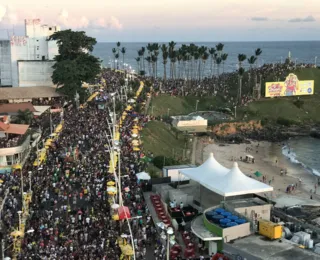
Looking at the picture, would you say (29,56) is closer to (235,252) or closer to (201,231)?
(201,231)

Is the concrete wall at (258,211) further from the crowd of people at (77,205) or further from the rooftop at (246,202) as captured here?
the crowd of people at (77,205)

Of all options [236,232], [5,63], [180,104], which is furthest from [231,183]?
[5,63]

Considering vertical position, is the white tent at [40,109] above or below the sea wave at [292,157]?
above

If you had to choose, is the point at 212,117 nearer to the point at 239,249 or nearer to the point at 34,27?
the point at 34,27

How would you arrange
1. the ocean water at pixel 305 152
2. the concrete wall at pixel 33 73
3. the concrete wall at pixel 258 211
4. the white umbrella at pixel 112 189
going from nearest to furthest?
1. the concrete wall at pixel 258 211
2. the white umbrella at pixel 112 189
3. the ocean water at pixel 305 152
4. the concrete wall at pixel 33 73

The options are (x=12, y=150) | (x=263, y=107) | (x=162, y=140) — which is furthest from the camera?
(x=263, y=107)

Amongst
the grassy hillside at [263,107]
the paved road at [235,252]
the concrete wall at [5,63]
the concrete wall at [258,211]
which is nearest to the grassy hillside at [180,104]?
the grassy hillside at [263,107]
